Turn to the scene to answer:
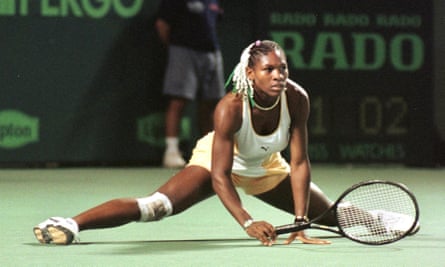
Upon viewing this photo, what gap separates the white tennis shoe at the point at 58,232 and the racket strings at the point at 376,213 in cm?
107

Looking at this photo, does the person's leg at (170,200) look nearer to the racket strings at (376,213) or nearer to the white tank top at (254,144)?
the white tank top at (254,144)

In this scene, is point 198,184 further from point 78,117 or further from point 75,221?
point 78,117

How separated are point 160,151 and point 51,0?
1.63m

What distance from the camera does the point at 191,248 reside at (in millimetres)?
4559

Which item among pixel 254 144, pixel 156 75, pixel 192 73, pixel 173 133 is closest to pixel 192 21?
pixel 192 73

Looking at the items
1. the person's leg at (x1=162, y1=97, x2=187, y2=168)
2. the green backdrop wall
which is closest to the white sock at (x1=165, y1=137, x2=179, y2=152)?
the person's leg at (x1=162, y1=97, x2=187, y2=168)

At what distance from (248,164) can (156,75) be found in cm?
521

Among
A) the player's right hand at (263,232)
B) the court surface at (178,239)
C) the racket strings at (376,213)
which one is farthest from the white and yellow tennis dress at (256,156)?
the player's right hand at (263,232)

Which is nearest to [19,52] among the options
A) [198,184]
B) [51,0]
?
[51,0]

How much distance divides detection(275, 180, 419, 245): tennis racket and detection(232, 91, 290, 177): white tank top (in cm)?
37

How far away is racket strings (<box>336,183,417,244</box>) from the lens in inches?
177

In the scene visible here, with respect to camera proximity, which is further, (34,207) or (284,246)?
(34,207)

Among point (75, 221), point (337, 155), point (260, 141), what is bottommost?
point (337, 155)

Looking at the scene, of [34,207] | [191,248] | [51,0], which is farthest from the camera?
[51,0]
